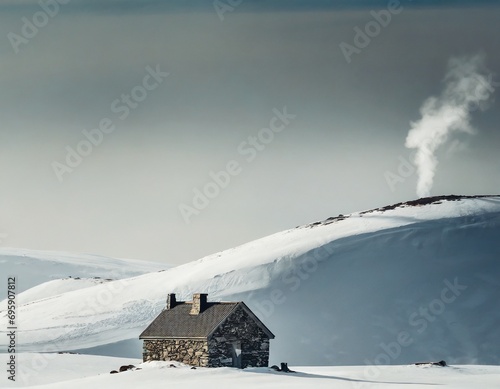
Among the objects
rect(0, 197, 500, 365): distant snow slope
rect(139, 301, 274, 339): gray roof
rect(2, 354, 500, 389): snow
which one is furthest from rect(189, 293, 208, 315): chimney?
rect(0, 197, 500, 365): distant snow slope

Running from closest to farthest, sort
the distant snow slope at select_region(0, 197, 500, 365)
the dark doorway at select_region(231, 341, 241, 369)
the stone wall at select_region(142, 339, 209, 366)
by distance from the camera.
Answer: the stone wall at select_region(142, 339, 209, 366), the dark doorway at select_region(231, 341, 241, 369), the distant snow slope at select_region(0, 197, 500, 365)

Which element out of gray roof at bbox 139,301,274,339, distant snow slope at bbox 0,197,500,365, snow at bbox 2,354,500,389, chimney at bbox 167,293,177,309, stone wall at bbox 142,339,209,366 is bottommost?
snow at bbox 2,354,500,389

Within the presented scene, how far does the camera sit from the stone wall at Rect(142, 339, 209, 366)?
6319cm

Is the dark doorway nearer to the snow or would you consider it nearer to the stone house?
the stone house

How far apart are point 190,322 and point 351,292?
126ft

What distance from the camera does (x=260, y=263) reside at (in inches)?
4272

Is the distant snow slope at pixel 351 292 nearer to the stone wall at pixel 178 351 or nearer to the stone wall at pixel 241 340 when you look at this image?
the stone wall at pixel 241 340

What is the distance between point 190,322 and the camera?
65188 millimetres

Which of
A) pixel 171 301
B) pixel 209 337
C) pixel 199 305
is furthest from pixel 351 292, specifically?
pixel 209 337

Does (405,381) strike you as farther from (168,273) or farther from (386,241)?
(168,273)

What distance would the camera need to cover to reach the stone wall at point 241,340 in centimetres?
6328

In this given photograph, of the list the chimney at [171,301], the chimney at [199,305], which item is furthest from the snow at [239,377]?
the chimney at [171,301]

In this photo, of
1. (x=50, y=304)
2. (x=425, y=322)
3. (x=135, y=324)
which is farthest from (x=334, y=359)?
(x=50, y=304)

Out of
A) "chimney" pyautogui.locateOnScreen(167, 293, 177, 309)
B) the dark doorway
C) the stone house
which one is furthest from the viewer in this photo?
"chimney" pyautogui.locateOnScreen(167, 293, 177, 309)
